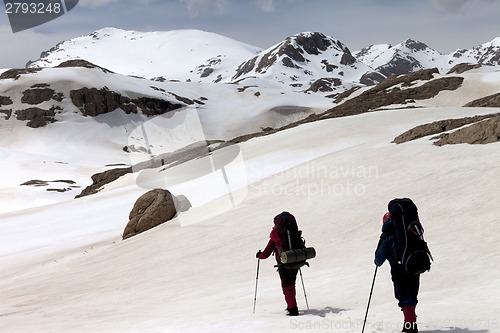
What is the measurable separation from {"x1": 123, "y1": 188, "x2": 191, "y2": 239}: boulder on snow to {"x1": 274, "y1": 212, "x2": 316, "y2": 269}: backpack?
1584 cm

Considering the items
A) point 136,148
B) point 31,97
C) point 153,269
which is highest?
point 31,97

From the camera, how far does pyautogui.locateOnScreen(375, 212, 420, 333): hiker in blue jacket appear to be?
23.2ft

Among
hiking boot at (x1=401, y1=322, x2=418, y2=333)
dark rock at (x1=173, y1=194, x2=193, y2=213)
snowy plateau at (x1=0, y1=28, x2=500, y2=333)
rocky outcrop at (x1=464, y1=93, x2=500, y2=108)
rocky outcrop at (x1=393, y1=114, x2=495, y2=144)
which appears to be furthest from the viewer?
rocky outcrop at (x1=464, y1=93, x2=500, y2=108)

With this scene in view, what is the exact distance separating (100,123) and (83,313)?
120 m

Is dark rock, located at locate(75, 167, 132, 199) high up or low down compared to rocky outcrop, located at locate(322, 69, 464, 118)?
down

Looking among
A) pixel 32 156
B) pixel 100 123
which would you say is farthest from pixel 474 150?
pixel 100 123

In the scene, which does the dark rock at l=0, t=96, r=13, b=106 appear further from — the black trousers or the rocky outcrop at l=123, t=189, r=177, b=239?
the black trousers

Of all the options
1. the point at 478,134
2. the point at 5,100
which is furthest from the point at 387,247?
the point at 5,100

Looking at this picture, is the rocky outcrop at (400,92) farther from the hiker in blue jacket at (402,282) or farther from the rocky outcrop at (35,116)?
the rocky outcrop at (35,116)

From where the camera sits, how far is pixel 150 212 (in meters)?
24.8

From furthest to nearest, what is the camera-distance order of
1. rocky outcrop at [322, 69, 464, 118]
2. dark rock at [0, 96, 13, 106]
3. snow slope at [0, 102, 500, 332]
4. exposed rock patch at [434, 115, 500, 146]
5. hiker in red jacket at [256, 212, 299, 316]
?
1. dark rock at [0, 96, 13, 106]
2. rocky outcrop at [322, 69, 464, 118]
3. exposed rock patch at [434, 115, 500, 146]
4. snow slope at [0, 102, 500, 332]
5. hiker in red jacket at [256, 212, 299, 316]

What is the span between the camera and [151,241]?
20938 mm

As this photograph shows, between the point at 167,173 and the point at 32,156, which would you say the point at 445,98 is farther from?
the point at 32,156

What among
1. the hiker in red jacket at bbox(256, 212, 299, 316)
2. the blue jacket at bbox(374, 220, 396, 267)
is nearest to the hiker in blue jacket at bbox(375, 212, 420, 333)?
the blue jacket at bbox(374, 220, 396, 267)
